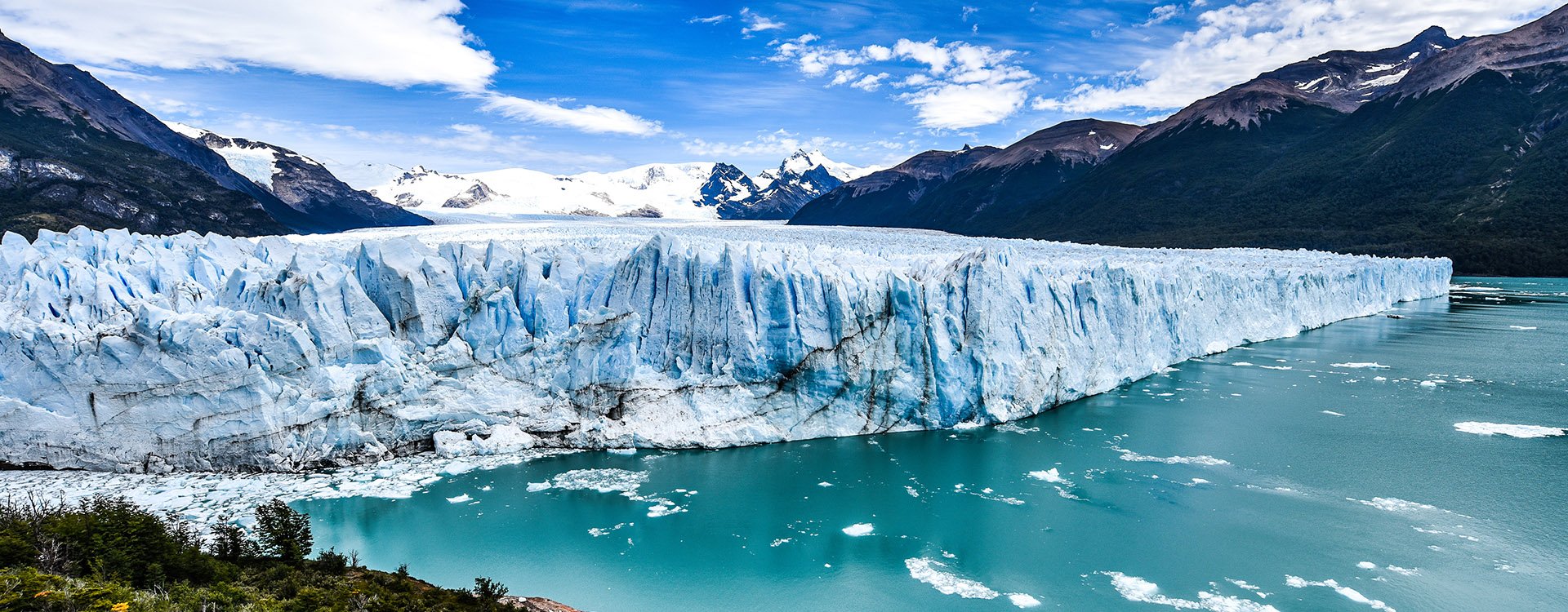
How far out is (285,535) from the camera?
28.9ft

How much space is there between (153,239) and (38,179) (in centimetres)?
4027

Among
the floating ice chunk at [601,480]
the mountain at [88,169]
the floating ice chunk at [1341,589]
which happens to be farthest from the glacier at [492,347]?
the mountain at [88,169]

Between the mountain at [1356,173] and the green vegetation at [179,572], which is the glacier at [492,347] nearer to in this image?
the green vegetation at [179,572]

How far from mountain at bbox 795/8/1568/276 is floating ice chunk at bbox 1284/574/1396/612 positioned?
4961cm

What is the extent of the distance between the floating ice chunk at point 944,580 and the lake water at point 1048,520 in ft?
0.10

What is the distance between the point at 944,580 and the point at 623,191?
568 ft

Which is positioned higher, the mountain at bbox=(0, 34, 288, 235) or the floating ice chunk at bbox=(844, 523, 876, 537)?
the mountain at bbox=(0, 34, 288, 235)

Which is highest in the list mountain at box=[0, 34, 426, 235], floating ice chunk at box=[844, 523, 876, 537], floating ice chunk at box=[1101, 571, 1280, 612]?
mountain at box=[0, 34, 426, 235]

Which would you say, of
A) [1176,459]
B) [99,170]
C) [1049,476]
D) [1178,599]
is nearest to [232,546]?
[1178,599]

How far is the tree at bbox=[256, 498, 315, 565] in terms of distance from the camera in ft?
28.7

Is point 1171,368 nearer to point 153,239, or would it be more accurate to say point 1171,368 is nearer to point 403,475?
point 403,475

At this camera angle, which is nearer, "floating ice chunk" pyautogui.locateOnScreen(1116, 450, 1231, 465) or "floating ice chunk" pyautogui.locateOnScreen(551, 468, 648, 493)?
"floating ice chunk" pyautogui.locateOnScreen(551, 468, 648, 493)

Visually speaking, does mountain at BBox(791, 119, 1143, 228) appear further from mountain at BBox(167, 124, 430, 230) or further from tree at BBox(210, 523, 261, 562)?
tree at BBox(210, 523, 261, 562)

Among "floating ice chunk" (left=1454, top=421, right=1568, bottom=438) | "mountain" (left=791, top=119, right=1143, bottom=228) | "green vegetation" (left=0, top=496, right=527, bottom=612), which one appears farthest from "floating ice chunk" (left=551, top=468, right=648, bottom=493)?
"mountain" (left=791, top=119, right=1143, bottom=228)
